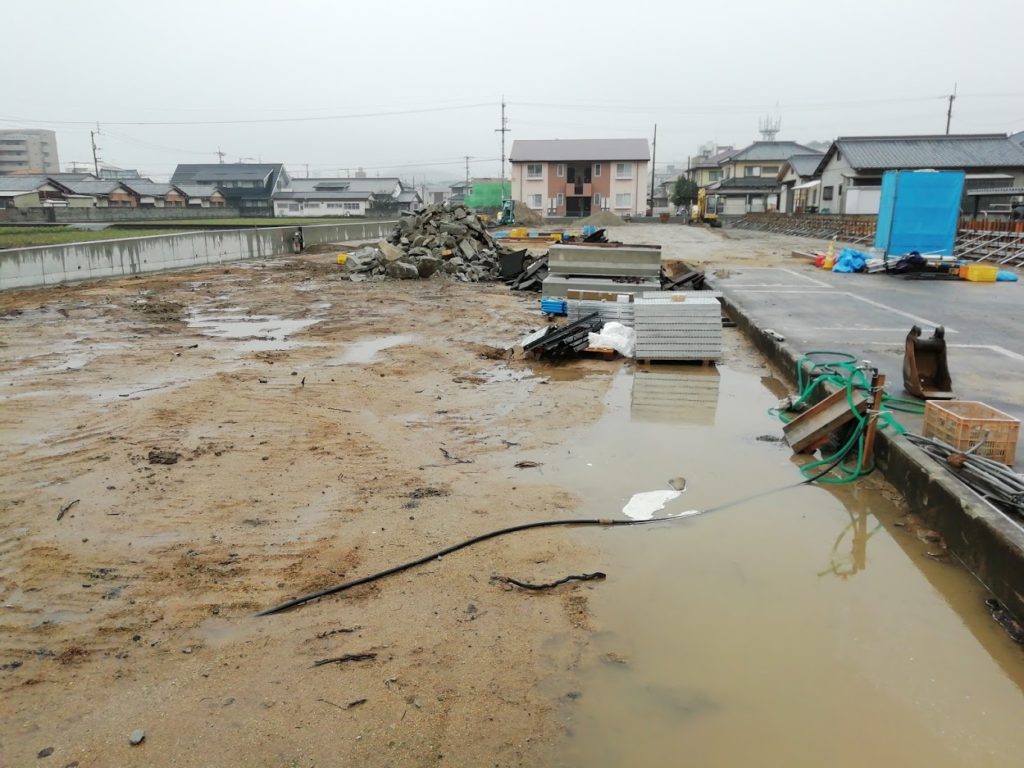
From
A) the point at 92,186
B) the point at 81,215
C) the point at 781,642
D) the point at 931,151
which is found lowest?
the point at 781,642

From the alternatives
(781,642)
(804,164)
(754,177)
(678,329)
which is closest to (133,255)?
(678,329)

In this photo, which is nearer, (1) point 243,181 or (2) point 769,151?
(2) point 769,151

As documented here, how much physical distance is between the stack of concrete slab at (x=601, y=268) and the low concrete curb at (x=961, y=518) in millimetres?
8068

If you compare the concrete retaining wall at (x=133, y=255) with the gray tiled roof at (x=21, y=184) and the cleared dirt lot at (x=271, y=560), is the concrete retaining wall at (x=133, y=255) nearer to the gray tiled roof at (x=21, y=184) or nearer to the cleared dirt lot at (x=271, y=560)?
the cleared dirt lot at (x=271, y=560)

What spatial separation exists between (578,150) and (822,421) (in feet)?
206

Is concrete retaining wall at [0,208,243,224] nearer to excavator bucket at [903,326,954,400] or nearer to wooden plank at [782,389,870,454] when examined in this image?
wooden plank at [782,389,870,454]

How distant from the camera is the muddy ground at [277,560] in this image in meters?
2.90

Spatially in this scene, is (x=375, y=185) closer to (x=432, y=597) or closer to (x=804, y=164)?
(x=804, y=164)

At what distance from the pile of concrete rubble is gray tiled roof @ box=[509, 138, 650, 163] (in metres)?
44.2

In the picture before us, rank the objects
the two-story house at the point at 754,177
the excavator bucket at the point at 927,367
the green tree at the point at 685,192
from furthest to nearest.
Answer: the green tree at the point at 685,192 → the two-story house at the point at 754,177 → the excavator bucket at the point at 927,367

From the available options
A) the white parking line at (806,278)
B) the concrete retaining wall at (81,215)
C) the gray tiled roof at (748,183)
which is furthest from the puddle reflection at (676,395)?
the gray tiled roof at (748,183)

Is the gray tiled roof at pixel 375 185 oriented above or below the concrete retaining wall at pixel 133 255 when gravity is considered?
above

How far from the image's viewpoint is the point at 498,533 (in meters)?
4.59

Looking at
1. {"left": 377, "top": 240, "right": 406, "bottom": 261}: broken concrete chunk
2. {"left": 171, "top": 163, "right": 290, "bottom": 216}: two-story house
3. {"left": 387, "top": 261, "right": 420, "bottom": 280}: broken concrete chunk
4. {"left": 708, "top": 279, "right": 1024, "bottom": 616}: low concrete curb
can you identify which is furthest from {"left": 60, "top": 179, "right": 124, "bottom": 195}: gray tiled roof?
{"left": 708, "top": 279, "right": 1024, "bottom": 616}: low concrete curb
